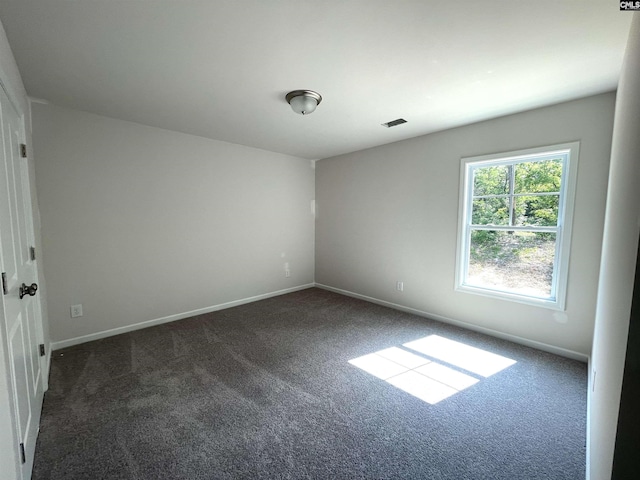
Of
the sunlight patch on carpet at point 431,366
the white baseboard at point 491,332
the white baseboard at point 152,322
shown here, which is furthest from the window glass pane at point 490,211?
the white baseboard at point 152,322

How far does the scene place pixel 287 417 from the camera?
6.25 ft

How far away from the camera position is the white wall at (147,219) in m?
2.83

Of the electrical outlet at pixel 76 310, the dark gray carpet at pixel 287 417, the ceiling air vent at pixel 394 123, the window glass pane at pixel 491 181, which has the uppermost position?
the ceiling air vent at pixel 394 123

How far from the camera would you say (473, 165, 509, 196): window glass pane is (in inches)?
123

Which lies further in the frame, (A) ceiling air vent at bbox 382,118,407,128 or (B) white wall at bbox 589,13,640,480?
(A) ceiling air vent at bbox 382,118,407,128

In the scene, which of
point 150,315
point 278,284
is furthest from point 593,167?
point 150,315

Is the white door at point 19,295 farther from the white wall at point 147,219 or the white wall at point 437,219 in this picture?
the white wall at point 437,219

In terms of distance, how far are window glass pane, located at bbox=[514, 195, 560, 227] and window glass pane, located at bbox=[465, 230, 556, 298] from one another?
0.13m

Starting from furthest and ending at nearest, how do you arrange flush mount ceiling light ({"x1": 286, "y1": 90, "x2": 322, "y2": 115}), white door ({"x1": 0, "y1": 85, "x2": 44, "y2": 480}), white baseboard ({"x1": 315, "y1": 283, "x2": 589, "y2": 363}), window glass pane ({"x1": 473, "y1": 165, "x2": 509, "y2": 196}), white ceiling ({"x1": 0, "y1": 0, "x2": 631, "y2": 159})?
window glass pane ({"x1": 473, "y1": 165, "x2": 509, "y2": 196})
white baseboard ({"x1": 315, "y1": 283, "x2": 589, "y2": 363})
flush mount ceiling light ({"x1": 286, "y1": 90, "x2": 322, "y2": 115})
white ceiling ({"x1": 0, "y1": 0, "x2": 631, "y2": 159})
white door ({"x1": 0, "y1": 85, "x2": 44, "y2": 480})

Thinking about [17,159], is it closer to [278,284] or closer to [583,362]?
[278,284]

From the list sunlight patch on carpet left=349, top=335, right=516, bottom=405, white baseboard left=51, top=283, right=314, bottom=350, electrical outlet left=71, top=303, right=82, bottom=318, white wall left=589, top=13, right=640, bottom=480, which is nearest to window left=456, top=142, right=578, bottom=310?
sunlight patch on carpet left=349, top=335, right=516, bottom=405

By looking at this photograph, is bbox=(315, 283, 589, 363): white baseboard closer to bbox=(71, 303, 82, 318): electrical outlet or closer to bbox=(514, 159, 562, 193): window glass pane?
bbox=(514, 159, 562, 193): window glass pane

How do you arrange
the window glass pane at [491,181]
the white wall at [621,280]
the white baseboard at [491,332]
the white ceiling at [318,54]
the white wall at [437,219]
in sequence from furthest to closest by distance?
the window glass pane at [491,181] → the white baseboard at [491,332] → the white wall at [437,219] → the white ceiling at [318,54] → the white wall at [621,280]

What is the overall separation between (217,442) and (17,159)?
2.47 meters
